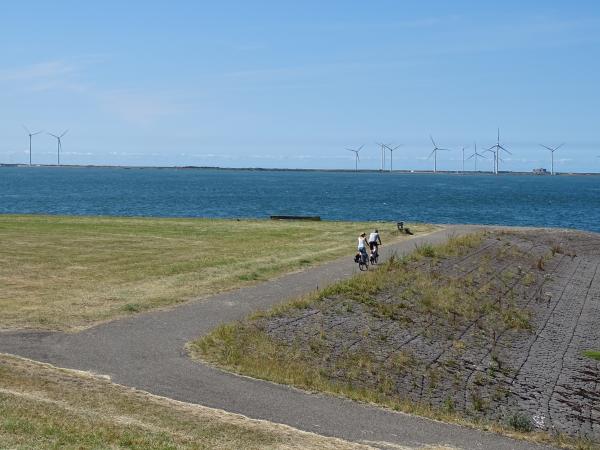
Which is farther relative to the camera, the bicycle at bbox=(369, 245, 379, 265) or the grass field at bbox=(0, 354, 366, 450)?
the bicycle at bbox=(369, 245, 379, 265)

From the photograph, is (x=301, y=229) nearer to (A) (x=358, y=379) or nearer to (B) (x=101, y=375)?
(A) (x=358, y=379)

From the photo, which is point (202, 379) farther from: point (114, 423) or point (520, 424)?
point (520, 424)

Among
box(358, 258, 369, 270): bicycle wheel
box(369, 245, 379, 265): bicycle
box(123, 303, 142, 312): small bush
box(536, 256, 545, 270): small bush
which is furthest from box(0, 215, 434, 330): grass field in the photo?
box(536, 256, 545, 270): small bush

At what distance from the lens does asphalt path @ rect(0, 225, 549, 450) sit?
14523 mm

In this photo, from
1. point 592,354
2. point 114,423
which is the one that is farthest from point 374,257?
point 114,423

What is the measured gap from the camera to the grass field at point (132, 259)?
24672 millimetres

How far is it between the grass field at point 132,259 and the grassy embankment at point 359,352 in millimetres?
3873

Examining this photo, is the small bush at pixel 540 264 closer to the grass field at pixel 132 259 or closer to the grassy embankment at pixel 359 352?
the grassy embankment at pixel 359 352

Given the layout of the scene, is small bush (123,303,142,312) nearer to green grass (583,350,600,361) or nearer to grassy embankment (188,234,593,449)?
grassy embankment (188,234,593,449)

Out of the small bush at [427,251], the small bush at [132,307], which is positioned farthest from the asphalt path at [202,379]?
the small bush at [427,251]

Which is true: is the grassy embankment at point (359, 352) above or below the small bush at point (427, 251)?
below

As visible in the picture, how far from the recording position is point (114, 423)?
1359 centimetres

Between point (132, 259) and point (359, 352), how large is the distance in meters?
16.7

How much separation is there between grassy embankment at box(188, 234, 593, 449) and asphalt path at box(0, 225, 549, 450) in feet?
2.34
